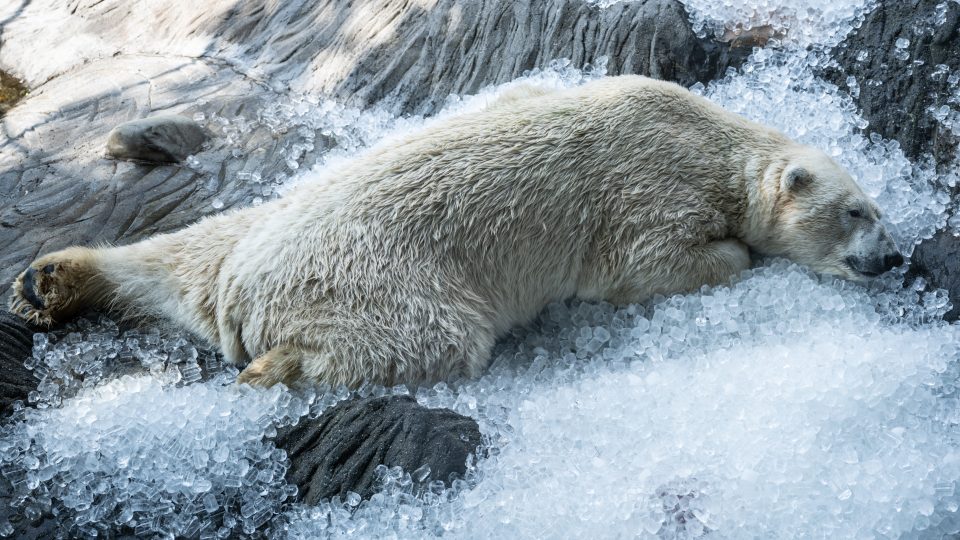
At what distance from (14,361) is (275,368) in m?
1.23

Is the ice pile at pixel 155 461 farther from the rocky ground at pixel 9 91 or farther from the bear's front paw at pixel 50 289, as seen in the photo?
the rocky ground at pixel 9 91

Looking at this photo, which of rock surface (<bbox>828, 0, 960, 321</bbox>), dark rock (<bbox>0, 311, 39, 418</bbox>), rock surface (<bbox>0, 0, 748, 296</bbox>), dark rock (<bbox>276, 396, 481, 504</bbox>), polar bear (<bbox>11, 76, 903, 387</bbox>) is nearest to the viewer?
dark rock (<bbox>276, 396, 481, 504</bbox>)

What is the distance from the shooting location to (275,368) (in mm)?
3893

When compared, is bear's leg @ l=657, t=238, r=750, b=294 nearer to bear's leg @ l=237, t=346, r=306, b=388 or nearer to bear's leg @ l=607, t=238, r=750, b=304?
bear's leg @ l=607, t=238, r=750, b=304

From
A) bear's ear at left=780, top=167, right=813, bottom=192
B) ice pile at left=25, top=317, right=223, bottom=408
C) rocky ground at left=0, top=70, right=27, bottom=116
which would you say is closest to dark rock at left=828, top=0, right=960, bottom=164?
bear's ear at left=780, top=167, right=813, bottom=192

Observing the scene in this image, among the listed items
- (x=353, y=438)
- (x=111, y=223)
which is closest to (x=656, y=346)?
(x=353, y=438)

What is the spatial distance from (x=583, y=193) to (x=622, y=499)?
174 cm

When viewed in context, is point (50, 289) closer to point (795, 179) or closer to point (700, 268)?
point (700, 268)

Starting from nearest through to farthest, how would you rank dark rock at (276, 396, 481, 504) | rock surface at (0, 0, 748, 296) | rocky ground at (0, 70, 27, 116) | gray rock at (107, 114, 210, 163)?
1. dark rock at (276, 396, 481, 504)
2. rock surface at (0, 0, 748, 296)
3. gray rock at (107, 114, 210, 163)
4. rocky ground at (0, 70, 27, 116)

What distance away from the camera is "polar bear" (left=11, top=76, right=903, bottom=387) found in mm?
4090

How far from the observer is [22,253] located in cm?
503

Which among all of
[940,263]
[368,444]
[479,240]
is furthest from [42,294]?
[940,263]

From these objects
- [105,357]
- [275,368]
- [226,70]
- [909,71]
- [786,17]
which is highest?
[786,17]

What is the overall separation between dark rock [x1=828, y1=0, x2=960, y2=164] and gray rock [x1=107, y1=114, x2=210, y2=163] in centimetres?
416
